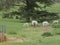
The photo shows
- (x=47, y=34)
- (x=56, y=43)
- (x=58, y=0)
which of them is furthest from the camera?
(x=58, y=0)

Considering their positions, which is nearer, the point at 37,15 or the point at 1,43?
the point at 1,43

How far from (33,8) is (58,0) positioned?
4581 centimetres

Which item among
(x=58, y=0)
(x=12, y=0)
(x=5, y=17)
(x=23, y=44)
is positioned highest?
(x=23, y=44)

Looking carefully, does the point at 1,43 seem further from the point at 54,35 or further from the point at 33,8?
the point at 33,8

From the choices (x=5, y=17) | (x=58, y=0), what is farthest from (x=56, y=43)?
(x=58, y=0)

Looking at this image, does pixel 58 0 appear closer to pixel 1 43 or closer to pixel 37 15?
pixel 37 15

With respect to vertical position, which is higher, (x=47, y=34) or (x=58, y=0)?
(x=47, y=34)

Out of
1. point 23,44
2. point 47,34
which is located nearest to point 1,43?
point 23,44

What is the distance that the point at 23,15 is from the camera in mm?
39406

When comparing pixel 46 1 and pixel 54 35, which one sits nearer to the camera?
pixel 54 35

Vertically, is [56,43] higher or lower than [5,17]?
higher

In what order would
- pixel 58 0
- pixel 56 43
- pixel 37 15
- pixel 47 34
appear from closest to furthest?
1. pixel 56 43
2. pixel 47 34
3. pixel 37 15
4. pixel 58 0

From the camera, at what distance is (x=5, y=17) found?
4147cm

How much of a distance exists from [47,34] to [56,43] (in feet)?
16.5
